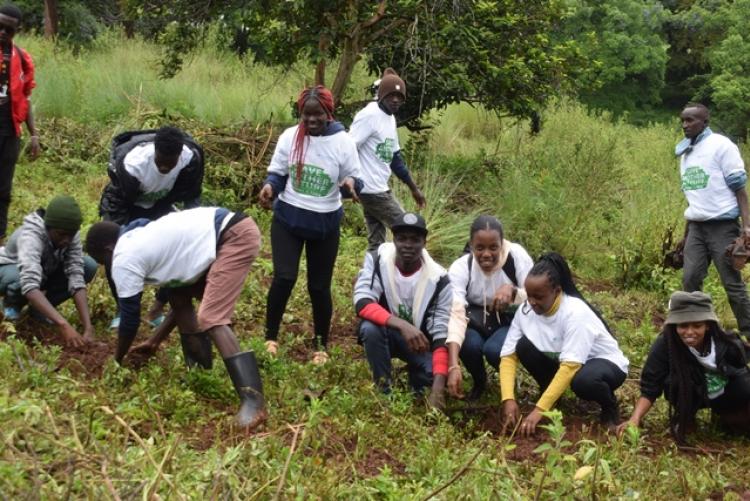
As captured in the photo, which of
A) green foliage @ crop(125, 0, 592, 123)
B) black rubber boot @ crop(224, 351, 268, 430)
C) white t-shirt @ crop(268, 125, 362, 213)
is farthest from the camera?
green foliage @ crop(125, 0, 592, 123)

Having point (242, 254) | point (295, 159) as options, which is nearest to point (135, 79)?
point (295, 159)

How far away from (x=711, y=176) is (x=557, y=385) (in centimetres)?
283

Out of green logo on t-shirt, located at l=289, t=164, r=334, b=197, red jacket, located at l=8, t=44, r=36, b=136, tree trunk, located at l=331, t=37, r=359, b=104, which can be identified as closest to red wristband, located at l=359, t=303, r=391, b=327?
green logo on t-shirt, located at l=289, t=164, r=334, b=197

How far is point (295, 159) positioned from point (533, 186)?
538 cm

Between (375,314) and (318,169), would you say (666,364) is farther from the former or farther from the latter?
(318,169)

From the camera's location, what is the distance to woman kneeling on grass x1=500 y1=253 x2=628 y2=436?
5176mm

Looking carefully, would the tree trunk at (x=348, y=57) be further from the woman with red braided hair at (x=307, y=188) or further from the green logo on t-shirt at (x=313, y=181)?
the green logo on t-shirt at (x=313, y=181)

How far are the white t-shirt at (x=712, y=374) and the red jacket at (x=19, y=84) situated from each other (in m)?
5.03

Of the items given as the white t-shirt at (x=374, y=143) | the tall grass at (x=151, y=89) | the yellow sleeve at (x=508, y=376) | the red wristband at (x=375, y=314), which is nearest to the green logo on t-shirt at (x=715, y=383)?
the yellow sleeve at (x=508, y=376)

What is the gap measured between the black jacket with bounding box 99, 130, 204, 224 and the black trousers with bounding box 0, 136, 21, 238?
1.63 metres

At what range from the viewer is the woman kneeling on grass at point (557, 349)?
518 centimetres

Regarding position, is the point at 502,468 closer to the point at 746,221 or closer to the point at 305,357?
the point at 305,357

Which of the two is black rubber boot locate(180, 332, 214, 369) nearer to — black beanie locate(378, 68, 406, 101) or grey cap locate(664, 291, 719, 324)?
grey cap locate(664, 291, 719, 324)

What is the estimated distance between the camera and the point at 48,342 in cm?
567
